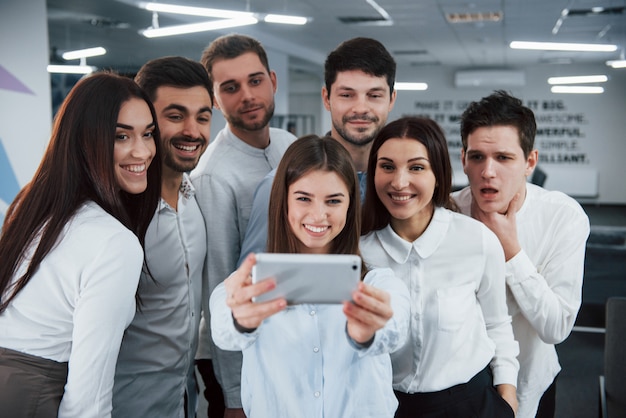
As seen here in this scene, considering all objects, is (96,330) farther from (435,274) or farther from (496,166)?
(496,166)

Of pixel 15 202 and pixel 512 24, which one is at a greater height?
pixel 512 24

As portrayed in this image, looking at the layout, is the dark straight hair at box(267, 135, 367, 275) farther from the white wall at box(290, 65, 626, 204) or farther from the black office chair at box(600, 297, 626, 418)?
the white wall at box(290, 65, 626, 204)

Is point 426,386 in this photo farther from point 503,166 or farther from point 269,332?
point 503,166

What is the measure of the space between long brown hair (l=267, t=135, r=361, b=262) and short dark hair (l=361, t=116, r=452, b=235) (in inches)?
7.1

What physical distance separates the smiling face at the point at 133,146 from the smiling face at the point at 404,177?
26.0 inches

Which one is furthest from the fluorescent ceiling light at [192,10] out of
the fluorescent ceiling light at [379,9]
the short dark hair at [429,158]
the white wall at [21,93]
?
the short dark hair at [429,158]

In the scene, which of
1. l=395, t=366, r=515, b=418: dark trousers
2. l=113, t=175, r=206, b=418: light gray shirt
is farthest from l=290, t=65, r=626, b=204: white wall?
l=395, t=366, r=515, b=418: dark trousers

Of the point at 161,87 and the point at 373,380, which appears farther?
the point at 161,87

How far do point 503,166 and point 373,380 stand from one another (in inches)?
33.9

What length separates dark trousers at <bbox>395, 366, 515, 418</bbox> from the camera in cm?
156

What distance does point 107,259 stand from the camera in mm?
1319

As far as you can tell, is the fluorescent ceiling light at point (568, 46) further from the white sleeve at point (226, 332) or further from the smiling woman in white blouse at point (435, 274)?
the white sleeve at point (226, 332)

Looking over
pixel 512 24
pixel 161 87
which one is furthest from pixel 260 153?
pixel 512 24

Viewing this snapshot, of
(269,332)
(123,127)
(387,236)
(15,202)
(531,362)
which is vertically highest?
(123,127)
